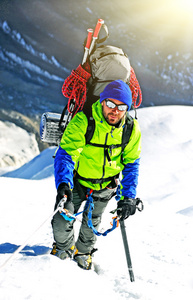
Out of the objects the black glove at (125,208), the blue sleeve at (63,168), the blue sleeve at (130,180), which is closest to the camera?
the blue sleeve at (63,168)

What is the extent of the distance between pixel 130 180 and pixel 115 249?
95 cm

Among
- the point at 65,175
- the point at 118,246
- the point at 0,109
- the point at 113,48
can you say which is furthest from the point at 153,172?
the point at 0,109

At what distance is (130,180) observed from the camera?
218 centimetres

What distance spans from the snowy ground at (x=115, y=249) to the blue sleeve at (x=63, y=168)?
19.8 inches

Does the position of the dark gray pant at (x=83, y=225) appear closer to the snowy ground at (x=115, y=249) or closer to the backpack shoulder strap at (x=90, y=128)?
the snowy ground at (x=115, y=249)

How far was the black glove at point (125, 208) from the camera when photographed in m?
2.01

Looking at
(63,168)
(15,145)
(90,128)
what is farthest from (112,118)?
(15,145)

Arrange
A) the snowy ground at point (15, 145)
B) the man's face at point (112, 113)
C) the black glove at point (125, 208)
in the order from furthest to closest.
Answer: the snowy ground at point (15, 145) < the black glove at point (125, 208) < the man's face at point (112, 113)

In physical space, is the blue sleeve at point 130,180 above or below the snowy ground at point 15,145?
above

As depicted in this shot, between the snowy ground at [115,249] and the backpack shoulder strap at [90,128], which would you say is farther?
the backpack shoulder strap at [90,128]

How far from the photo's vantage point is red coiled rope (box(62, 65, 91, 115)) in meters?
2.26

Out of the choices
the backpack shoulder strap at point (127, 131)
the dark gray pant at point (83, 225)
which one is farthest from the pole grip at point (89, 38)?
the dark gray pant at point (83, 225)

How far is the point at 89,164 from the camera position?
205 centimetres

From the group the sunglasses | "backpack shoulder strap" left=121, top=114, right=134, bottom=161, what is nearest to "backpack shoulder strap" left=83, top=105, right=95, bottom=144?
the sunglasses
